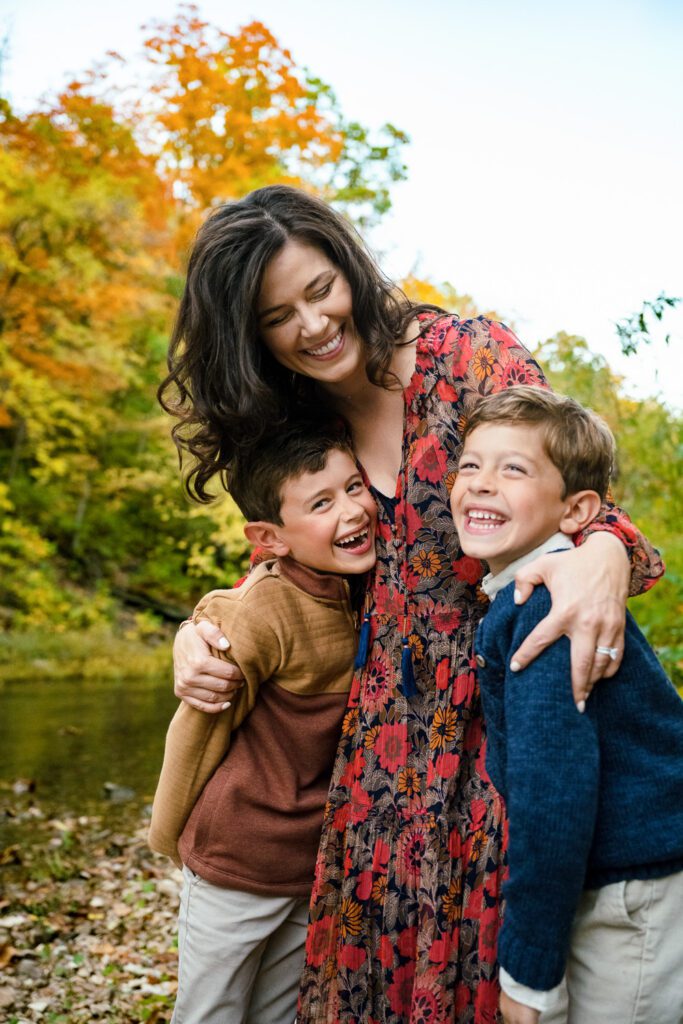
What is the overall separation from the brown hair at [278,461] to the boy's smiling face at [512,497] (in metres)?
0.54

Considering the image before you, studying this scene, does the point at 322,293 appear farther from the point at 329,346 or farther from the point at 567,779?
the point at 567,779

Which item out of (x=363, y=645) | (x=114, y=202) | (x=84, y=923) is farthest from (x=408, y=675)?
(x=114, y=202)

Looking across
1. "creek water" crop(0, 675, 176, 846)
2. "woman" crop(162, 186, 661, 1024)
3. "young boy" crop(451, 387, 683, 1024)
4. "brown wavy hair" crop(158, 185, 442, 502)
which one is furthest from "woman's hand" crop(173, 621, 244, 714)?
"creek water" crop(0, 675, 176, 846)

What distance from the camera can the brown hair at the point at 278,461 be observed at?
82.6 inches

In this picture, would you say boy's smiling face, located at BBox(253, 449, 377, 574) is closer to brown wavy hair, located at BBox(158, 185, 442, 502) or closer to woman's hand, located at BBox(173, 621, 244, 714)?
brown wavy hair, located at BBox(158, 185, 442, 502)

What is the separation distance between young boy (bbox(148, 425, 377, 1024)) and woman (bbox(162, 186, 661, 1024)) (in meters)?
0.08

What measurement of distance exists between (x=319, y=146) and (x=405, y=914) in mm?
10490

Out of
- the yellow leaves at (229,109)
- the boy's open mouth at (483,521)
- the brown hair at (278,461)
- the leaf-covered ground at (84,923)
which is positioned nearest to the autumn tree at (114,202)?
the yellow leaves at (229,109)

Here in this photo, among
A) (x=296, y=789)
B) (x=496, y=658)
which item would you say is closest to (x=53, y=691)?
(x=296, y=789)

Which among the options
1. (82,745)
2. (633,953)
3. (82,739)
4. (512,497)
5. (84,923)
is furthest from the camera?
(82,739)

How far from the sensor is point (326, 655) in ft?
6.91

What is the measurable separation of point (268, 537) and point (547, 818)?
1.01m

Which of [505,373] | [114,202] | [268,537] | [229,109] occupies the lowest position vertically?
[268,537]

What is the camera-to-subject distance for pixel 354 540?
2082mm
